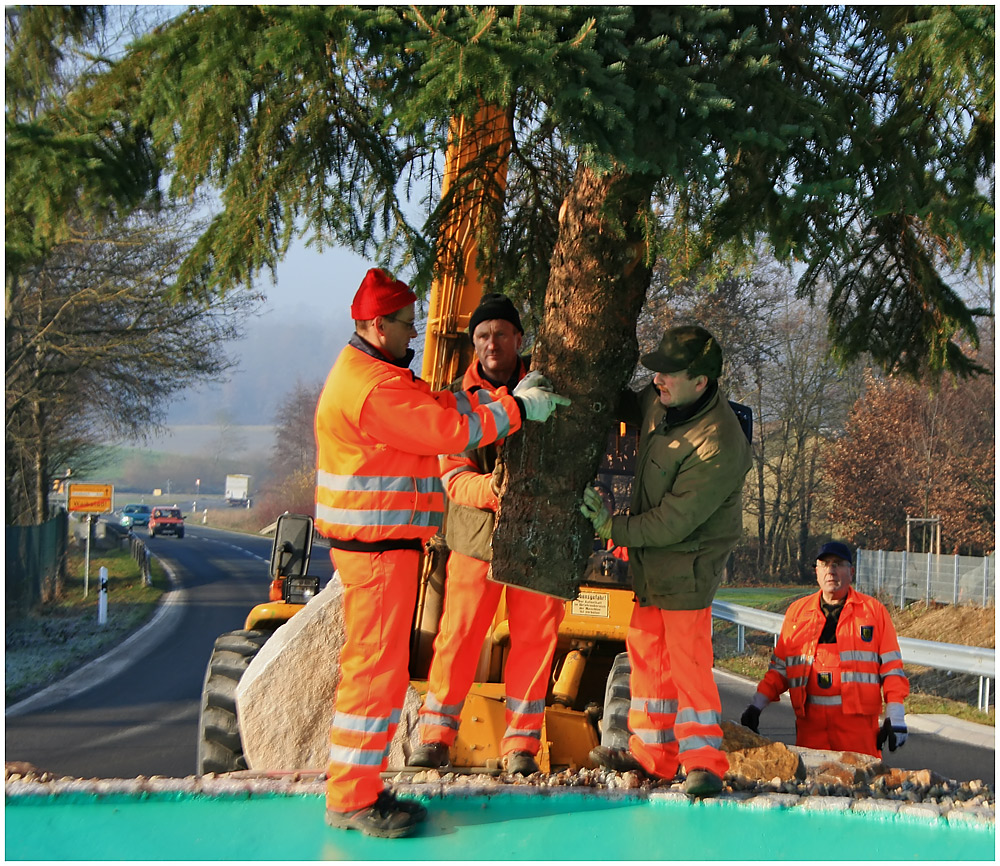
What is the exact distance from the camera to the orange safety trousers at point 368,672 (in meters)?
3.77

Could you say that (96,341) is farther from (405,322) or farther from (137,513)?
(137,513)

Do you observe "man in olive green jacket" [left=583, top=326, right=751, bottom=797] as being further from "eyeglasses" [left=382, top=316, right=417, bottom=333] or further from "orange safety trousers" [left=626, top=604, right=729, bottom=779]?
"eyeglasses" [left=382, top=316, right=417, bottom=333]

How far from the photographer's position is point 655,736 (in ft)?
14.6

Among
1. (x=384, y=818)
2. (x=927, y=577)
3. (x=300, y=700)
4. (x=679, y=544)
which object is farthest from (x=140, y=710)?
(x=927, y=577)

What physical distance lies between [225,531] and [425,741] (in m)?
58.6

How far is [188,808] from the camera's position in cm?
388

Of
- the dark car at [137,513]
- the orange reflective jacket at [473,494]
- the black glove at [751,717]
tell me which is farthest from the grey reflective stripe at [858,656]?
the dark car at [137,513]

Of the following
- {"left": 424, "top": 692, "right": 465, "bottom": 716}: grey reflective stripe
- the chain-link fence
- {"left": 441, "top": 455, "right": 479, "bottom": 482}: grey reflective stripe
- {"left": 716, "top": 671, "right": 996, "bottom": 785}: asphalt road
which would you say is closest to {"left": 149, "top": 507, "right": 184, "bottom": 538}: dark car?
the chain-link fence

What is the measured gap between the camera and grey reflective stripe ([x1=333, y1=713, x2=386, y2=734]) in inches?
150

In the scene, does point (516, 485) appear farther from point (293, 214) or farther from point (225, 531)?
point (225, 531)

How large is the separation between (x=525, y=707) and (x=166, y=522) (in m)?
47.3

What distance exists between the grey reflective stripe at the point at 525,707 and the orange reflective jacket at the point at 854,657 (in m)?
1.76

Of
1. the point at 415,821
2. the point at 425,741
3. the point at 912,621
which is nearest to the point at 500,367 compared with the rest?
the point at 425,741

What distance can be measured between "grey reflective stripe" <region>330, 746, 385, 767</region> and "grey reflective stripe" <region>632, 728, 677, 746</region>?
1.35 meters
